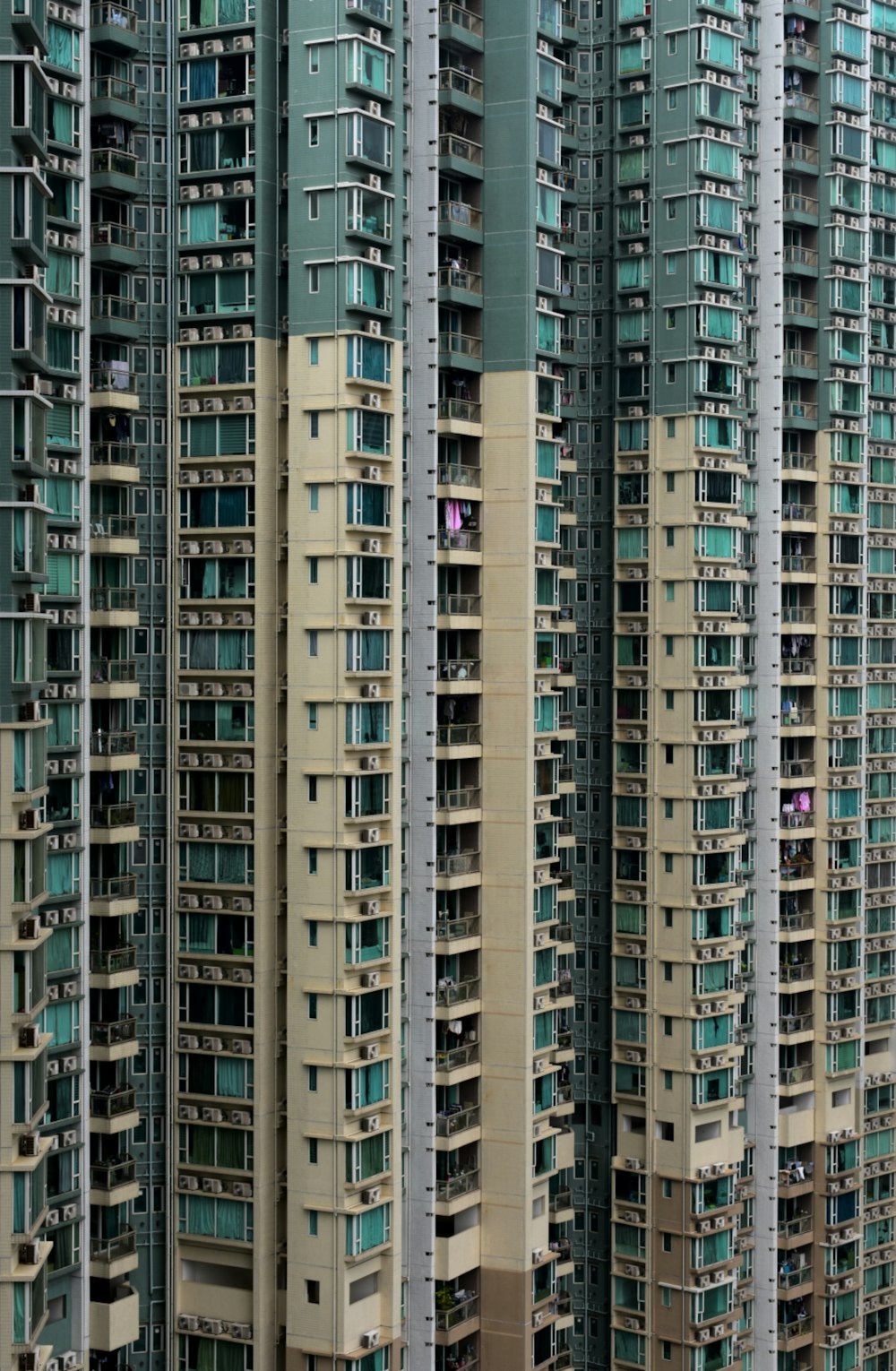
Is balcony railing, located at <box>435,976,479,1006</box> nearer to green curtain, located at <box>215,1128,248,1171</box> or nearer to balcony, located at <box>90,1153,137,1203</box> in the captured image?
green curtain, located at <box>215,1128,248,1171</box>

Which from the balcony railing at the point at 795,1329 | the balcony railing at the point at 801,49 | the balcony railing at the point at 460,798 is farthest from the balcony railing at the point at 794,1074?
the balcony railing at the point at 801,49

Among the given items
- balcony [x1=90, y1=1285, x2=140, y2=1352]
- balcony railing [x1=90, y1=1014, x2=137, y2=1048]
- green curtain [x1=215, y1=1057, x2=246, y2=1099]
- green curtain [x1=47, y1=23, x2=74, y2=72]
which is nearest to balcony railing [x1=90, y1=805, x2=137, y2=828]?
balcony railing [x1=90, y1=1014, x2=137, y2=1048]

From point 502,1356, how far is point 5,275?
30838 mm

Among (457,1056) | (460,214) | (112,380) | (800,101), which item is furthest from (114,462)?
(800,101)

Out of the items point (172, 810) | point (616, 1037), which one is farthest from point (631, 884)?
point (172, 810)

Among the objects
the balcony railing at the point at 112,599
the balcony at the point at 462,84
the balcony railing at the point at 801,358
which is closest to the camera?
the balcony railing at the point at 112,599

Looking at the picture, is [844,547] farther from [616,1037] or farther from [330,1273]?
[330,1273]

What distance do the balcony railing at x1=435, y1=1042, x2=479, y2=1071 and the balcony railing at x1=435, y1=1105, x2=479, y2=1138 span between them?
1.13m

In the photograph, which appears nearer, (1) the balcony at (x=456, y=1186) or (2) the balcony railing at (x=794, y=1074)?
(1) the balcony at (x=456, y=1186)

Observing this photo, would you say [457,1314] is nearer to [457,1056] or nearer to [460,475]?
[457,1056]

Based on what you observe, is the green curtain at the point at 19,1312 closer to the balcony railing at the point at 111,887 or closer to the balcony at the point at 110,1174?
the balcony at the point at 110,1174

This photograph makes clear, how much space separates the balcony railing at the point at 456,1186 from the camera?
48.8 meters

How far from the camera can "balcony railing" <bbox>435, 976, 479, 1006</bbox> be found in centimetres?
4912

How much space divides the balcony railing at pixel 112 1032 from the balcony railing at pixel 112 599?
9390mm
